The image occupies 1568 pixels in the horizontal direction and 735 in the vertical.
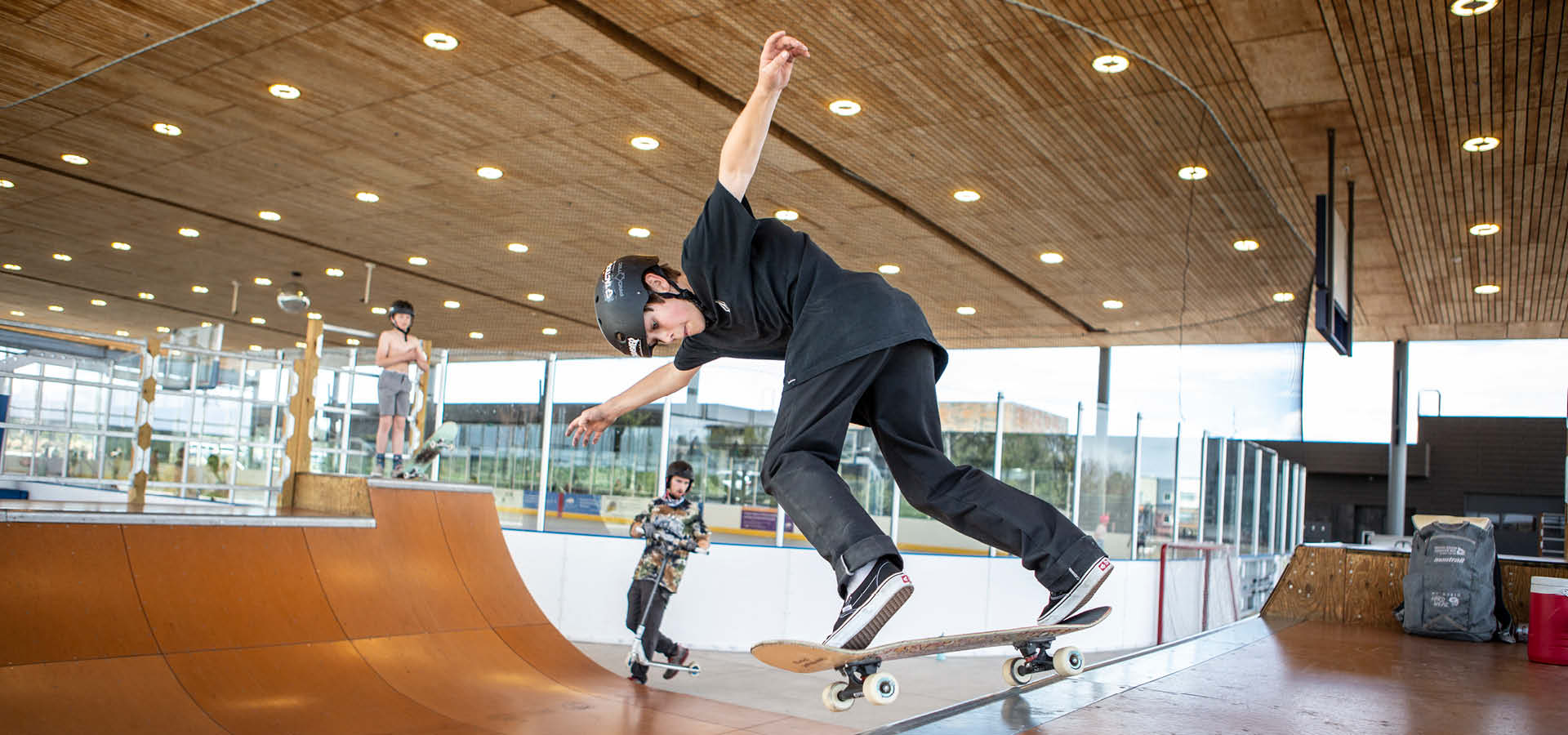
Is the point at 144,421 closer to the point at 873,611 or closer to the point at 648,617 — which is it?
the point at 648,617

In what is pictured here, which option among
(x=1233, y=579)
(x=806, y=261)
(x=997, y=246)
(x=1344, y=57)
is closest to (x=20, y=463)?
(x=997, y=246)

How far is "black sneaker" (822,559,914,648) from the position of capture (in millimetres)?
2059

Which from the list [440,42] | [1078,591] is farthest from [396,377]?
[1078,591]

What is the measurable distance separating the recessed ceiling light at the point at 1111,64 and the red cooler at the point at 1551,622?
362 cm

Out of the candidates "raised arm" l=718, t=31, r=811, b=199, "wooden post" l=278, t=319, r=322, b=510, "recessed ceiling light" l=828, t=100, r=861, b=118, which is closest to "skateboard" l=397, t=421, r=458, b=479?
"wooden post" l=278, t=319, r=322, b=510

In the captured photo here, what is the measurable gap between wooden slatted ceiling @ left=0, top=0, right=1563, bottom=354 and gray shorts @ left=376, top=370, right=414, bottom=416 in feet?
6.44

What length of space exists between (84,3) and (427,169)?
13.0 feet

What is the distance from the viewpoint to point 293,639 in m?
5.06

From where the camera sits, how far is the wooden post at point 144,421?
6.66 meters

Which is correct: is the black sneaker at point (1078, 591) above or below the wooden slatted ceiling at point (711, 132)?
below

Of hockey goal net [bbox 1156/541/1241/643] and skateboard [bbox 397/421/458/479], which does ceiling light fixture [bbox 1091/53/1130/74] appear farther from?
hockey goal net [bbox 1156/541/1241/643]

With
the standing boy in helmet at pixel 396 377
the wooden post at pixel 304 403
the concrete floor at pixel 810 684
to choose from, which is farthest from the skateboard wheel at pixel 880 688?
the standing boy in helmet at pixel 396 377

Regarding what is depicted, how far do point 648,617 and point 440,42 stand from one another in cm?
400

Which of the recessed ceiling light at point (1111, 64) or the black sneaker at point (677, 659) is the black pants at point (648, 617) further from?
the recessed ceiling light at point (1111, 64)
